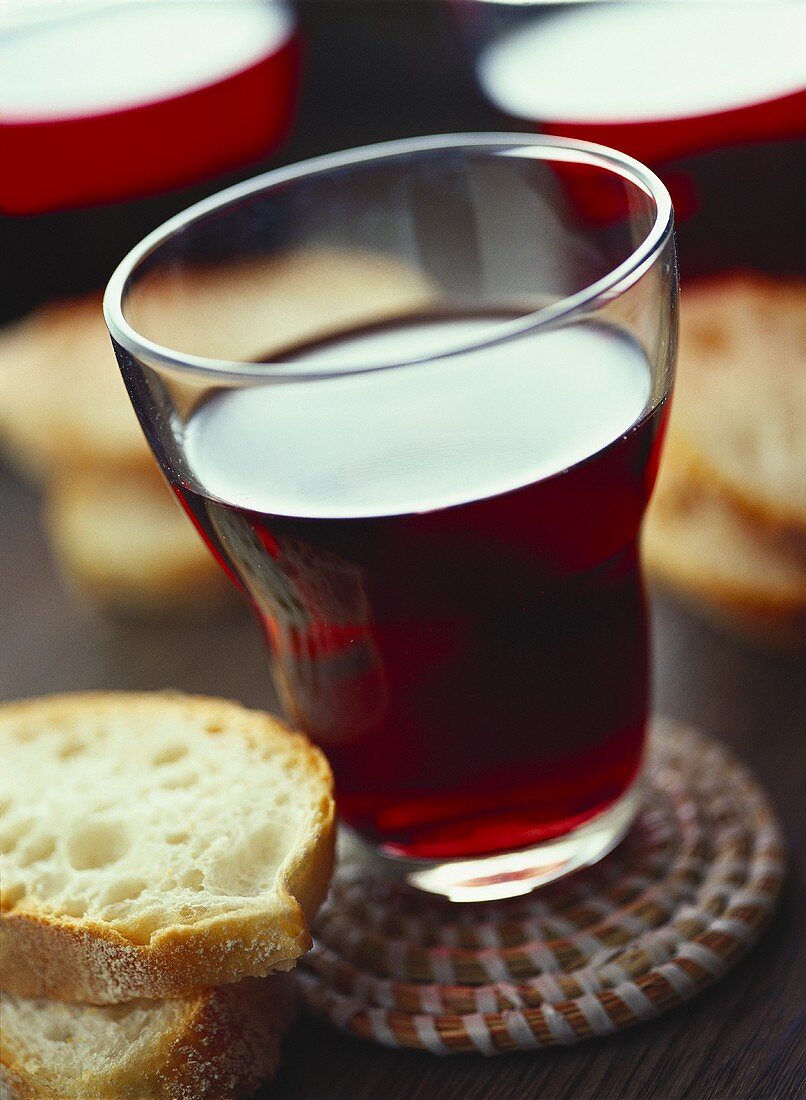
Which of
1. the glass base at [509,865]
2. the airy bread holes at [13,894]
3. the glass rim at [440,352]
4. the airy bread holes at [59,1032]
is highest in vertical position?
the glass rim at [440,352]

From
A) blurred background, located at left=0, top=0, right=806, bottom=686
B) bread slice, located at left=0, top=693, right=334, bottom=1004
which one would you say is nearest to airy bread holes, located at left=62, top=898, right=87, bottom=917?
bread slice, located at left=0, top=693, right=334, bottom=1004

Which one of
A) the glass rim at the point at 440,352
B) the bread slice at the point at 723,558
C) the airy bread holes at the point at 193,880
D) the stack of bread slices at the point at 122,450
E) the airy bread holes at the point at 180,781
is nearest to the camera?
the glass rim at the point at 440,352

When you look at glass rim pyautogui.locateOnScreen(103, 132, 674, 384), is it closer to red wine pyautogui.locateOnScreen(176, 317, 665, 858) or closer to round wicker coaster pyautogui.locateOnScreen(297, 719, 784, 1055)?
red wine pyautogui.locateOnScreen(176, 317, 665, 858)

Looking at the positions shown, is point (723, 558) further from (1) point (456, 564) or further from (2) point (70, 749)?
(2) point (70, 749)

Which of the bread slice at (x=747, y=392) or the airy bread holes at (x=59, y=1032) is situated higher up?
the bread slice at (x=747, y=392)

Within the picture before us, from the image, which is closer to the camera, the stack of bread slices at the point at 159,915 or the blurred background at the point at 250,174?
the stack of bread slices at the point at 159,915

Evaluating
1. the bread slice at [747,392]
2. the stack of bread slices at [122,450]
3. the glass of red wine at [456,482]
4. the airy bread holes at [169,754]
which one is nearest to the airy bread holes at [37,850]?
the airy bread holes at [169,754]

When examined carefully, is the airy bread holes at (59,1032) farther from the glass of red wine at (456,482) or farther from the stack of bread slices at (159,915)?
the glass of red wine at (456,482)
